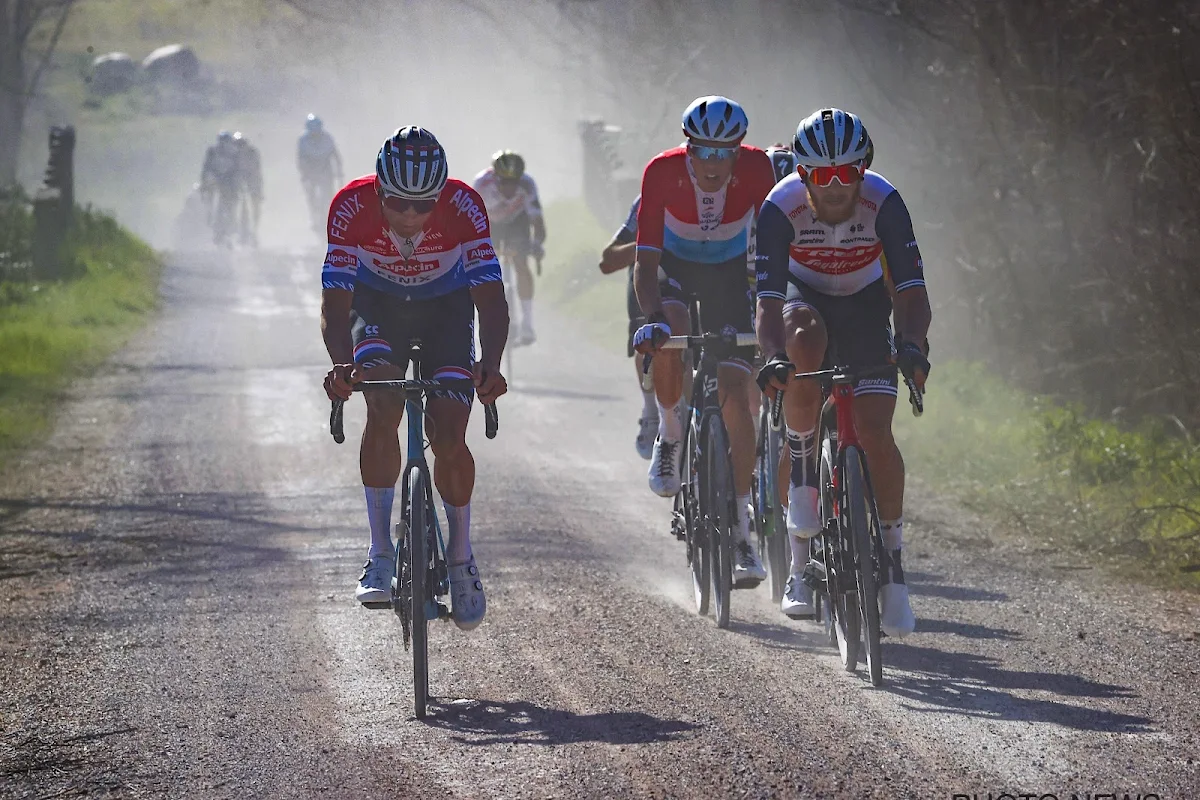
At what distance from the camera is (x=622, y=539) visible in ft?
32.3

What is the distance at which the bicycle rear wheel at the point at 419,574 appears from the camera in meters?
6.11

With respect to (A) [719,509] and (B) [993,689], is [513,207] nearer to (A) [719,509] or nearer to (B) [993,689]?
(A) [719,509]

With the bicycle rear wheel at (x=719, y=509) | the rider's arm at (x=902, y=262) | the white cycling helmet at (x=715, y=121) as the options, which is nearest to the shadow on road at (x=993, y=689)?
the bicycle rear wheel at (x=719, y=509)

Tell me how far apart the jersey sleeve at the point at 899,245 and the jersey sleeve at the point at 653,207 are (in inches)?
64.4

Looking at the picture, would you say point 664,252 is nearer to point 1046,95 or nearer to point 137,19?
point 1046,95

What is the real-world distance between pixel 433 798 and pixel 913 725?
187 centimetres

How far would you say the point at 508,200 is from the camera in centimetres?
1599

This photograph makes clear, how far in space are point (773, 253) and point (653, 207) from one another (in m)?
1.48

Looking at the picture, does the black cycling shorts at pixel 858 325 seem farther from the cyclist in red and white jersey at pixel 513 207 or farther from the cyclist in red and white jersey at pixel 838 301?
the cyclist in red and white jersey at pixel 513 207

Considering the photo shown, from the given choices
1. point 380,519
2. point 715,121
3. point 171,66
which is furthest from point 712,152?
point 171,66

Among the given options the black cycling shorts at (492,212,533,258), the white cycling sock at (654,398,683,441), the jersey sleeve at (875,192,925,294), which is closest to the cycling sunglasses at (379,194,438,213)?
the jersey sleeve at (875,192,925,294)

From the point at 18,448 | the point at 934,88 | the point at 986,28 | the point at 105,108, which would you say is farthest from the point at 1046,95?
the point at 105,108

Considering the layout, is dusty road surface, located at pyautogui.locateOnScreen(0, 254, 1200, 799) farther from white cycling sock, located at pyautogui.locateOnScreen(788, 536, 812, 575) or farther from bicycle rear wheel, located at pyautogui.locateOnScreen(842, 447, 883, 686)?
white cycling sock, located at pyautogui.locateOnScreen(788, 536, 812, 575)

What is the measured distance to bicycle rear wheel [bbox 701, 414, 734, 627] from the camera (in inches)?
298
